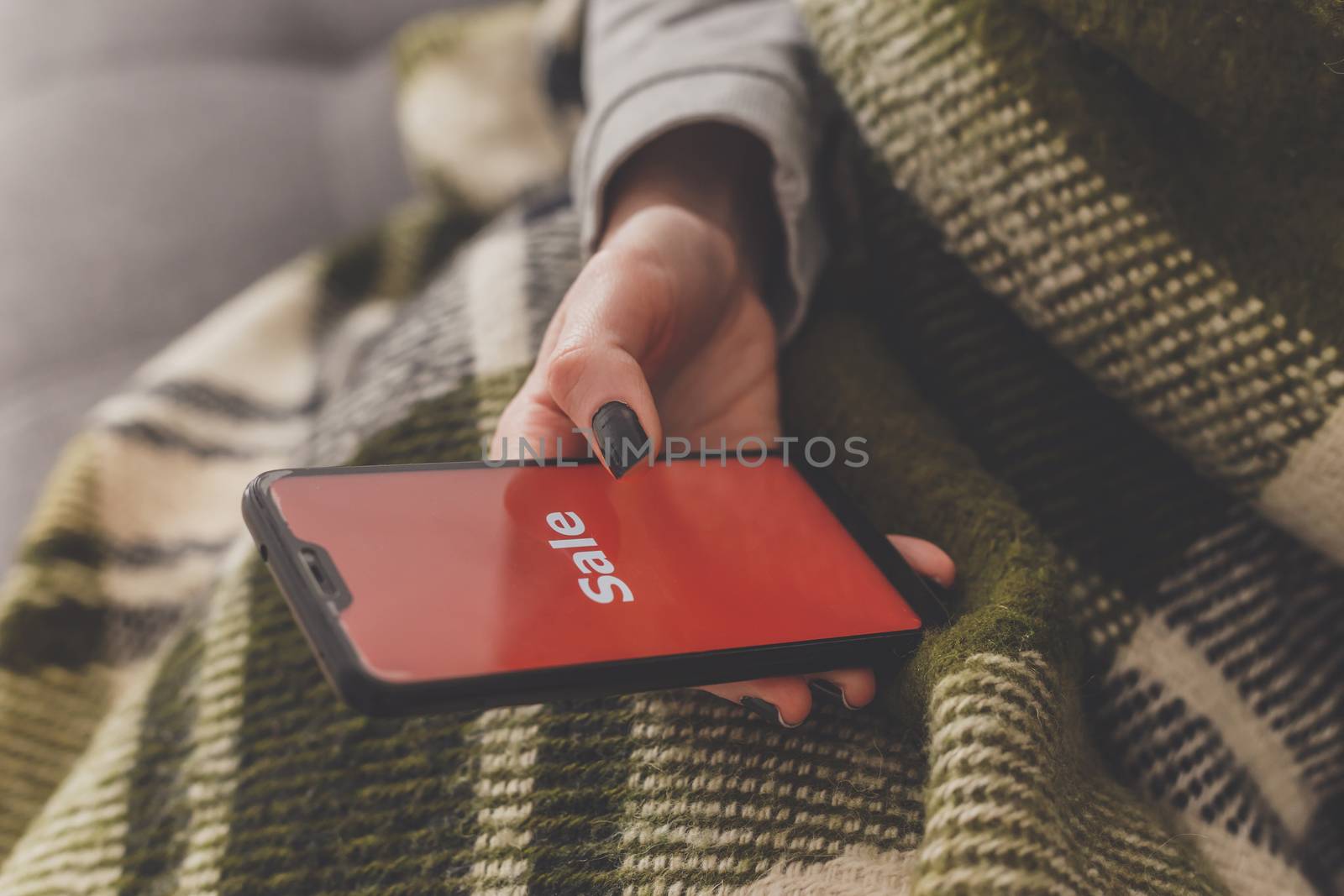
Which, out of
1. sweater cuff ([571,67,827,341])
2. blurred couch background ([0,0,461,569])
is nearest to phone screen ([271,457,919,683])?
sweater cuff ([571,67,827,341])

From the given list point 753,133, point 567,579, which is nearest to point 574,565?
point 567,579

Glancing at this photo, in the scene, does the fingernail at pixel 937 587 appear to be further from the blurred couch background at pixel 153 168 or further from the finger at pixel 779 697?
the blurred couch background at pixel 153 168

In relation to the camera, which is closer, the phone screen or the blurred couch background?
the phone screen

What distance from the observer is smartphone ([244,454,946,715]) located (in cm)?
28

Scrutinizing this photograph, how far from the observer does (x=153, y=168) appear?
30.7 inches

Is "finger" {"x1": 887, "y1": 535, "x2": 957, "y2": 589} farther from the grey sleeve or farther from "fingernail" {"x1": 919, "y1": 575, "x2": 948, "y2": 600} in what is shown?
the grey sleeve

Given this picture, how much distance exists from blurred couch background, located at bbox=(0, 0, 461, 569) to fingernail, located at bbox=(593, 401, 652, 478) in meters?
0.48

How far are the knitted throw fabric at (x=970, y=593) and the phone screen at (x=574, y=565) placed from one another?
0.15 ft

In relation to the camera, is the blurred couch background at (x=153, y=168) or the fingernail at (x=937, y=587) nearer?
the fingernail at (x=937, y=587)

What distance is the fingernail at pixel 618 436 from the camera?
1.12 feet

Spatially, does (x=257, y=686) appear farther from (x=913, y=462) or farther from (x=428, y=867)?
(x=913, y=462)

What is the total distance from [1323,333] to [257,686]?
1.50 ft

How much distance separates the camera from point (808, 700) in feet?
1.12

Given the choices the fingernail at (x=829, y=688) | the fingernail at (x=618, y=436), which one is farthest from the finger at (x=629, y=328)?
the fingernail at (x=829, y=688)
